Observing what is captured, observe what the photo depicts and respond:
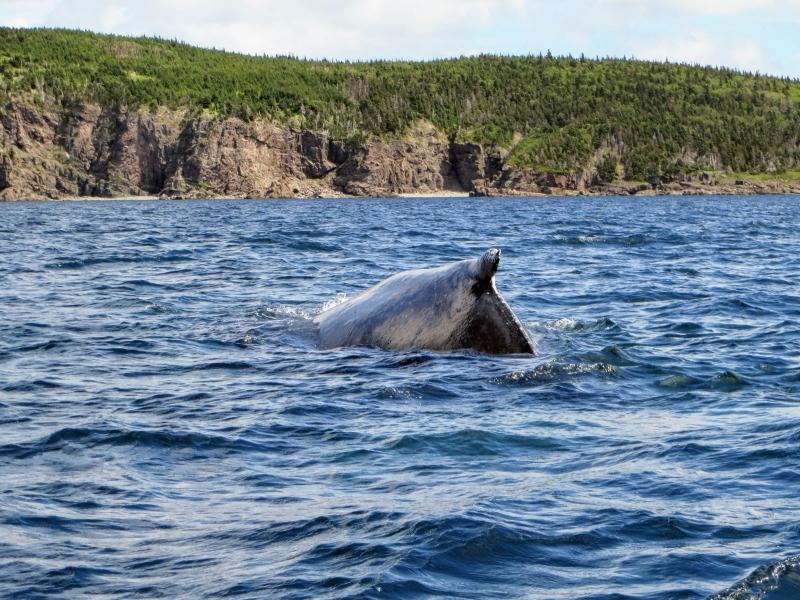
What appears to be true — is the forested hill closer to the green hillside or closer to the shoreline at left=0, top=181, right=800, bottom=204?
the green hillside

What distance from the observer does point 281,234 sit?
43.7m

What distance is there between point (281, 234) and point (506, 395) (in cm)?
3294

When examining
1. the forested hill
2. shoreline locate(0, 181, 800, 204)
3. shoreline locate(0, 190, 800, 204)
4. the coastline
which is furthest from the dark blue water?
the forested hill

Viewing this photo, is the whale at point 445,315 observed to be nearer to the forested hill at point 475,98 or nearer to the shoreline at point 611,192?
the shoreline at point 611,192

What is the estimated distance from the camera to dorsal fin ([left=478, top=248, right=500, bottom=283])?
1227cm

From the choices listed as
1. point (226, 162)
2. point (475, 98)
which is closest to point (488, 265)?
point (226, 162)

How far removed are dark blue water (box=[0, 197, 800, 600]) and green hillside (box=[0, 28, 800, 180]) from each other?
11947cm

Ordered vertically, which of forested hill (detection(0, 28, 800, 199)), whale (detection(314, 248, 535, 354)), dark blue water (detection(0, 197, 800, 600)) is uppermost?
forested hill (detection(0, 28, 800, 199))

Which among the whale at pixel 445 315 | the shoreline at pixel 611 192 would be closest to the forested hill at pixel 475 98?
the shoreline at pixel 611 192

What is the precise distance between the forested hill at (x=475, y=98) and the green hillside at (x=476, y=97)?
0.26 meters

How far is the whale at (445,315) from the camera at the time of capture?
12719 mm

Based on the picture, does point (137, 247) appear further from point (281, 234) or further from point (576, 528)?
point (576, 528)

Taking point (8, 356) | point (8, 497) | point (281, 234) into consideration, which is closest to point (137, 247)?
point (281, 234)

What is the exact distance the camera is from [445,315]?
13.2 m
